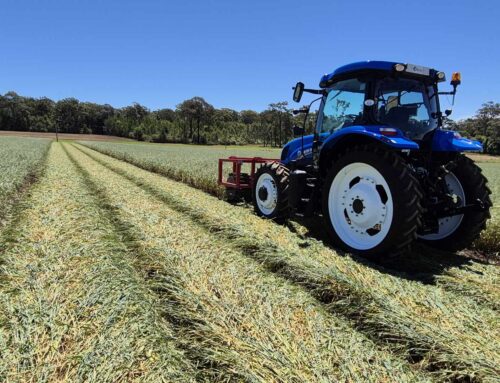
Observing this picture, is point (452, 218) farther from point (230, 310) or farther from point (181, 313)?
point (181, 313)

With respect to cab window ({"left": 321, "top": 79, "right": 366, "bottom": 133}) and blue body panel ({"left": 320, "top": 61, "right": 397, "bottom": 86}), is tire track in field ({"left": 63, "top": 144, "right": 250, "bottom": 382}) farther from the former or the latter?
blue body panel ({"left": 320, "top": 61, "right": 397, "bottom": 86})

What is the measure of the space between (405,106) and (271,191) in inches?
115

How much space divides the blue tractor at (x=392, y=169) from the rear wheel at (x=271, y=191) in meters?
0.71

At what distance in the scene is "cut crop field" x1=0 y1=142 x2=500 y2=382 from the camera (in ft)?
7.98

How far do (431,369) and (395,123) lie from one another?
3.47 m

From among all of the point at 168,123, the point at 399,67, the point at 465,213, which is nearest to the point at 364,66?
the point at 399,67

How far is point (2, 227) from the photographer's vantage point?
5789mm

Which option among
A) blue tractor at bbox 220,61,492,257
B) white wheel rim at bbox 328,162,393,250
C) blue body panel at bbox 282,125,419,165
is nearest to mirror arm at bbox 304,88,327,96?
blue tractor at bbox 220,61,492,257

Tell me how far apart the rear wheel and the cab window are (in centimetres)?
125

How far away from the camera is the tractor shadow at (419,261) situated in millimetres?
4332

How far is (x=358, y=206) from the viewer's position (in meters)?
4.86

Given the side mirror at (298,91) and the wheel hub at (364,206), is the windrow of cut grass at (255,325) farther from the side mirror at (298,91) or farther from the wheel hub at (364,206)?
the side mirror at (298,91)

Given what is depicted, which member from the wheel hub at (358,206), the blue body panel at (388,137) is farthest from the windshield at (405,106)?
the wheel hub at (358,206)

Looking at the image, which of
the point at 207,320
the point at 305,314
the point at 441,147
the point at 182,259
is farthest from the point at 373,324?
the point at 441,147
